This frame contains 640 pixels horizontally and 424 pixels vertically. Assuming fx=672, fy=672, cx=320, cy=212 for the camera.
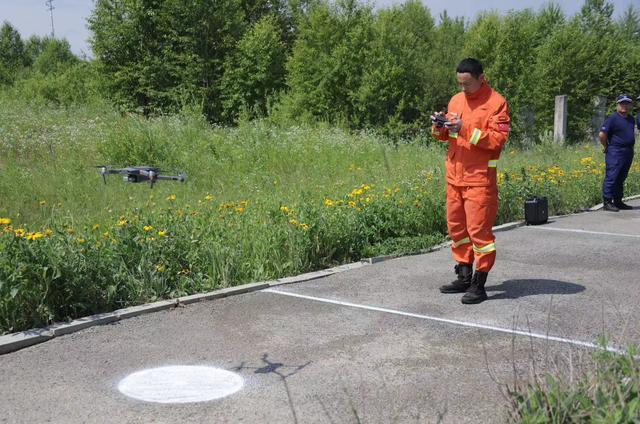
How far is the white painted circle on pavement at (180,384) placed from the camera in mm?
3980

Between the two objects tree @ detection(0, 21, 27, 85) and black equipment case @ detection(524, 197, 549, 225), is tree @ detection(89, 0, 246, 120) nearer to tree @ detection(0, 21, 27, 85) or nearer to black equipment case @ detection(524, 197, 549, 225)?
tree @ detection(0, 21, 27, 85)

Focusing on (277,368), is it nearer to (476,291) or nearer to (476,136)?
(476,291)

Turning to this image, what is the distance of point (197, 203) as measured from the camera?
31.8 feet

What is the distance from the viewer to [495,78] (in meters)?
36.0

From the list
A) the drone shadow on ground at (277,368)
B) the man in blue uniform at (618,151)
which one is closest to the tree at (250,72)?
the man in blue uniform at (618,151)

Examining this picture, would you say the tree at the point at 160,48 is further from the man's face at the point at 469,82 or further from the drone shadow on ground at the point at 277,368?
the drone shadow on ground at the point at 277,368

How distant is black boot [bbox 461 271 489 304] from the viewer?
6.06m

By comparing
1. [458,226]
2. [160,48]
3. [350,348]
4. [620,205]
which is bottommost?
[620,205]

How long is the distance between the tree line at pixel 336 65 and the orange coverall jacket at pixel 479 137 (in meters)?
26.1

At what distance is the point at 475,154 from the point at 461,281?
1.30 m

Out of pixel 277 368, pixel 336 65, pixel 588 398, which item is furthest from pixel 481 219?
pixel 336 65

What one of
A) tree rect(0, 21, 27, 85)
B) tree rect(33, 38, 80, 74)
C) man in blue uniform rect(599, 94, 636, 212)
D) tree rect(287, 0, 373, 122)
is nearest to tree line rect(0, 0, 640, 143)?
tree rect(287, 0, 373, 122)

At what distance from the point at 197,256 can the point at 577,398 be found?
4.49 meters

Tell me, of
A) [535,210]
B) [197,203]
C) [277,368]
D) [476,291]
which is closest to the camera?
[277,368]
